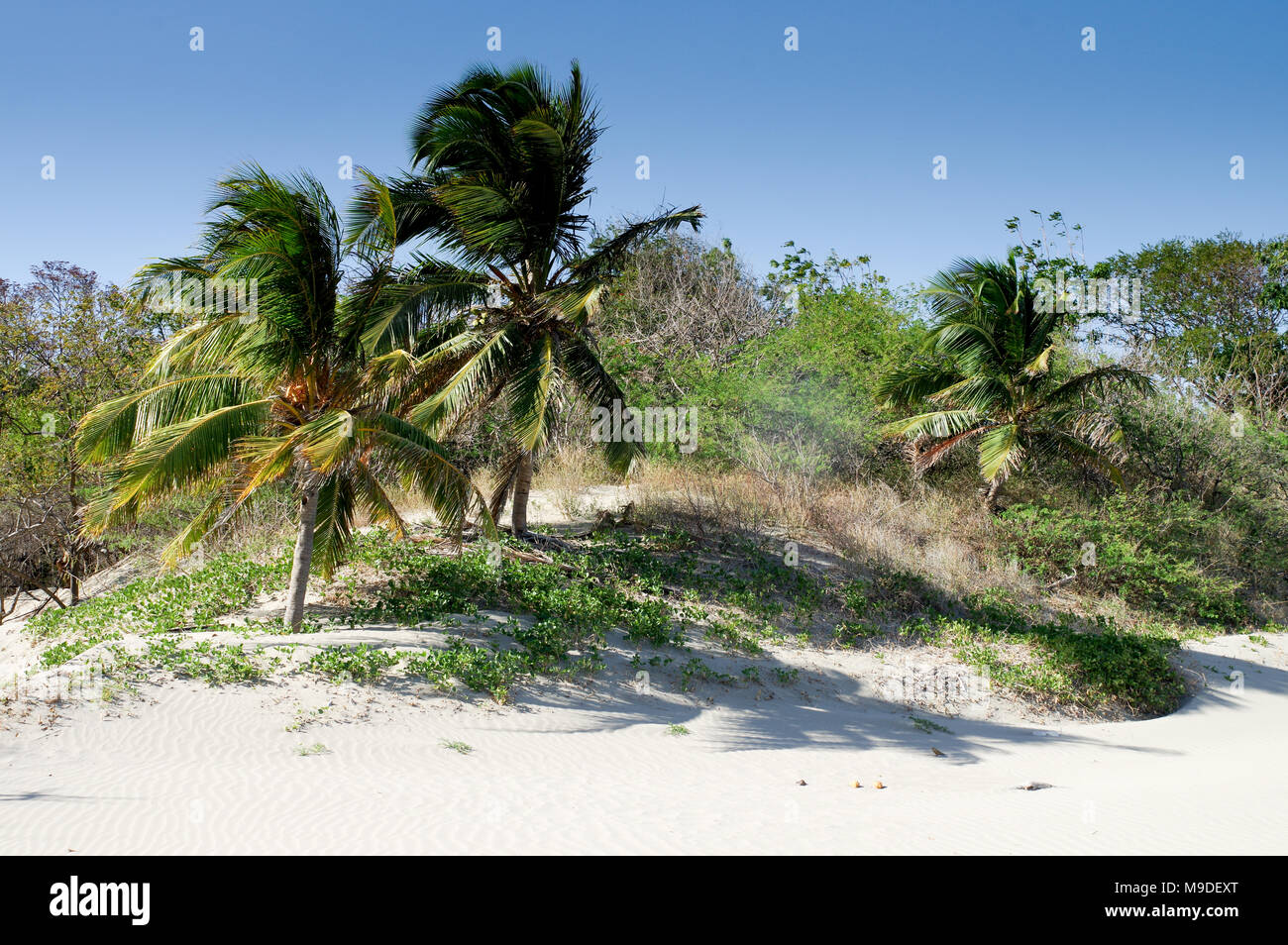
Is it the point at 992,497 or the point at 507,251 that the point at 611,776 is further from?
the point at 992,497

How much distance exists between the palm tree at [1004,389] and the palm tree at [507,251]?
8164 millimetres

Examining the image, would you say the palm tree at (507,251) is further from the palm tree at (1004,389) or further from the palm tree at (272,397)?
the palm tree at (1004,389)

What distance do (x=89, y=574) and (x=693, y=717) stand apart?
1372 cm

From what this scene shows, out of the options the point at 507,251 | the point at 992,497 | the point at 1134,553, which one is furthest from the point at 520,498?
the point at 1134,553

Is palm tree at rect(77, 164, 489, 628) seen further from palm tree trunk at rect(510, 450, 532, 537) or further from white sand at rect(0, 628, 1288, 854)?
palm tree trunk at rect(510, 450, 532, 537)

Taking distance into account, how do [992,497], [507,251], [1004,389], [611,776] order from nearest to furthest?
1. [611,776]
2. [507,251]
3. [1004,389]
4. [992,497]

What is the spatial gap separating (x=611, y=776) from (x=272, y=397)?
5770 mm

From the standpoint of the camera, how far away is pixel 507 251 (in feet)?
41.9

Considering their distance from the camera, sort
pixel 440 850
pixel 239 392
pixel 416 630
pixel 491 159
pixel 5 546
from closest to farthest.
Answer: pixel 440 850 → pixel 239 392 → pixel 416 630 → pixel 491 159 → pixel 5 546

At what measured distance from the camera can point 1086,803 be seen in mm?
6508

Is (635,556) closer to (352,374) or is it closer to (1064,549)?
(352,374)

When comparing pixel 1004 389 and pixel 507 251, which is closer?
pixel 507 251

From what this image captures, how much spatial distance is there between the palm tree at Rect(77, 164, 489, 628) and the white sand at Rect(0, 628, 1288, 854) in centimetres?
214

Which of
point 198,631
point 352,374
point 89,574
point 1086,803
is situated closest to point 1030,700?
point 1086,803
